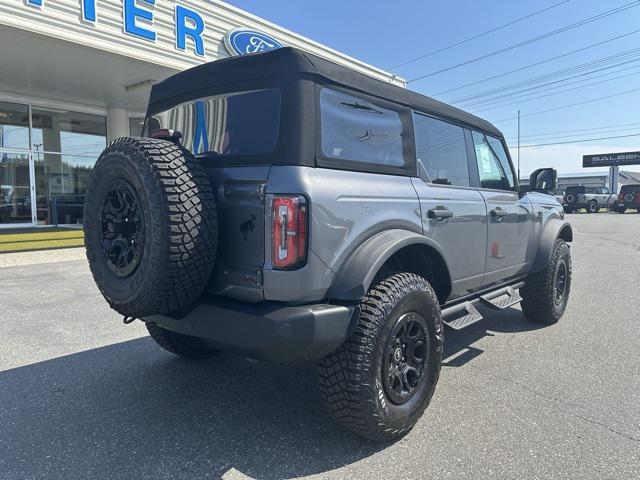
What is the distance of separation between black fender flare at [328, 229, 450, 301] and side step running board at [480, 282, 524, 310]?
1.58 metres

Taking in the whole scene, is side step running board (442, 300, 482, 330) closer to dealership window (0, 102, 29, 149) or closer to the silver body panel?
the silver body panel

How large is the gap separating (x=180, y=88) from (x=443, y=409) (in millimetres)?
2773

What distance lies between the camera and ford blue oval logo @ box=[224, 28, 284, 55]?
10.7 m

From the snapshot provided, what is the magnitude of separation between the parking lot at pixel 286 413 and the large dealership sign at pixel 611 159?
52131mm

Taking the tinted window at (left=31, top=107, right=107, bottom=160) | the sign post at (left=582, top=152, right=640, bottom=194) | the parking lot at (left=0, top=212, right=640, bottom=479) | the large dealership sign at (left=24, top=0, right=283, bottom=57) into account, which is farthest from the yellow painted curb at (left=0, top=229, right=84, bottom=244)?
the sign post at (left=582, top=152, right=640, bottom=194)

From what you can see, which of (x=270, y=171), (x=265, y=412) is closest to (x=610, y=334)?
(x=265, y=412)

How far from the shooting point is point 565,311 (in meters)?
5.62

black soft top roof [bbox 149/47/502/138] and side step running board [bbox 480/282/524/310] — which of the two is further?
side step running board [bbox 480/282/524/310]

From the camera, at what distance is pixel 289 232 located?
223cm

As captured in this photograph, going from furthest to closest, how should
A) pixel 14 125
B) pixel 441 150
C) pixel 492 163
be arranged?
pixel 14 125 → pixel 492 163 → pixel 441 150

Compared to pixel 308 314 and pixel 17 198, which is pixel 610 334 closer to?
pixel 308 314

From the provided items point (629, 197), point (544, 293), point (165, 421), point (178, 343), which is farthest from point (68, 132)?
point (629, 197)

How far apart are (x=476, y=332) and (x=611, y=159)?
180 ft

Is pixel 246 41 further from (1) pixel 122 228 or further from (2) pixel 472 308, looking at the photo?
(1) pixel 122 228
